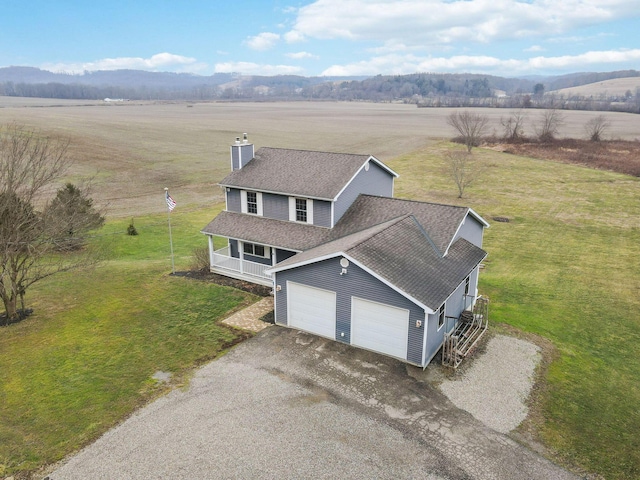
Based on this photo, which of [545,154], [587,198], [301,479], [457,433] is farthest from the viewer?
[545,154]

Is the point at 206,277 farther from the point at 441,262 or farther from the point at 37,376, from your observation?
the point at 441,262

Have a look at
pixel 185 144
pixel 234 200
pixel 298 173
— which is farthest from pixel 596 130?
pixel 234 200

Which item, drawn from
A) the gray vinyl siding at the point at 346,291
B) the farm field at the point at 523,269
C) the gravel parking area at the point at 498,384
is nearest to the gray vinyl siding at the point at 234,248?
the farm field at the point at 523,269

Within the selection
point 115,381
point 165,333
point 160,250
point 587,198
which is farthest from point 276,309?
point 587,198

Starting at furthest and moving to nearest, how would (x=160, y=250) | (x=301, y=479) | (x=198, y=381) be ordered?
(x=160, y=250)
(x=198, y=381)
(x=301, y=479)

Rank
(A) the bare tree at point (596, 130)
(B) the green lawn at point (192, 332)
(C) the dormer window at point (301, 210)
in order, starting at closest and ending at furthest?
1. (B) the green lawn at point (192, 332)
2. (C) the dormer window at point (301, 210)
3. (A) the bare tree at point (596, 130)

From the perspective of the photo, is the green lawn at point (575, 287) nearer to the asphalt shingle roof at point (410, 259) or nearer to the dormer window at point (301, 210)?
the asphalt shingle roof at point (410, 259)
